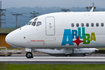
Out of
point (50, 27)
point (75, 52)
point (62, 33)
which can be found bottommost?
point (75, 52)

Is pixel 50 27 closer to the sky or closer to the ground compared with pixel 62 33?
closer to the sky

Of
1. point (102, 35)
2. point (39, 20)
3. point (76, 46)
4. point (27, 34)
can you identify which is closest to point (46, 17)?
point (39, 20)

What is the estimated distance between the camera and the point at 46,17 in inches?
906

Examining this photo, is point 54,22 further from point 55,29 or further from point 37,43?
point 37,43

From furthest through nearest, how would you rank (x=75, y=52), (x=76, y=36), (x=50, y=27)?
(x=75, y=52) → (x=50, y=27) → (x=76, y=36)

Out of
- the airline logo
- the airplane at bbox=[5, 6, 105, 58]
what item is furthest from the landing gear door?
the airline logo

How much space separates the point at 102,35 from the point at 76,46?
2.60 m

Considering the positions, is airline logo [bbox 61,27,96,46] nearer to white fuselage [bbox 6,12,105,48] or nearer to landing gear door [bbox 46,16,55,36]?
white fuselage [bbox 6,12,105,48]

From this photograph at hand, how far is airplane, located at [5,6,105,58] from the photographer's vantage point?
73.9 feet

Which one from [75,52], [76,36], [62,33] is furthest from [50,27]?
[75,52]

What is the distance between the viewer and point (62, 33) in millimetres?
22562

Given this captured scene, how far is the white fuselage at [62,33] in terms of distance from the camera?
22531mm

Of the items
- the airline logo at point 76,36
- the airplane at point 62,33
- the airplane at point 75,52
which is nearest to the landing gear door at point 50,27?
the airplane at point 62,33

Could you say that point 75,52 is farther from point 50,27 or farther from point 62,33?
point 50,27
